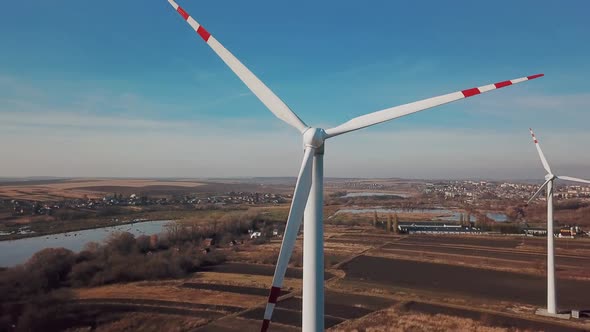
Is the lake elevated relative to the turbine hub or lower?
lower

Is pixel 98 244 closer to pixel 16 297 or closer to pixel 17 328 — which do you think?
pixel 16 297

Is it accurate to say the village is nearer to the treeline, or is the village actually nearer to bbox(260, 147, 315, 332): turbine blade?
the treeline

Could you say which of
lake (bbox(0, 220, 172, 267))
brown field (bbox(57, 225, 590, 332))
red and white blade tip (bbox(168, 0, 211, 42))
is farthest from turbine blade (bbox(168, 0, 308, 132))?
lake (bbox(0, 220, 172, 267))

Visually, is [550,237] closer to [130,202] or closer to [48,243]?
[48,243]

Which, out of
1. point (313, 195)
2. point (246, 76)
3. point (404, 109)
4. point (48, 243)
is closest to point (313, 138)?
point (313, 195)

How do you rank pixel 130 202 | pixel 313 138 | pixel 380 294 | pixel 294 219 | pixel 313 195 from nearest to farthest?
pixel 294 219, pixel 313 138, pixel 313 195, pixel 380 294, pixel 130 202

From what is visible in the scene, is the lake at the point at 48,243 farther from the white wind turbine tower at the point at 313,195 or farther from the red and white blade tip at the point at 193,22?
the white wind turbine tower at the point at 313,195
